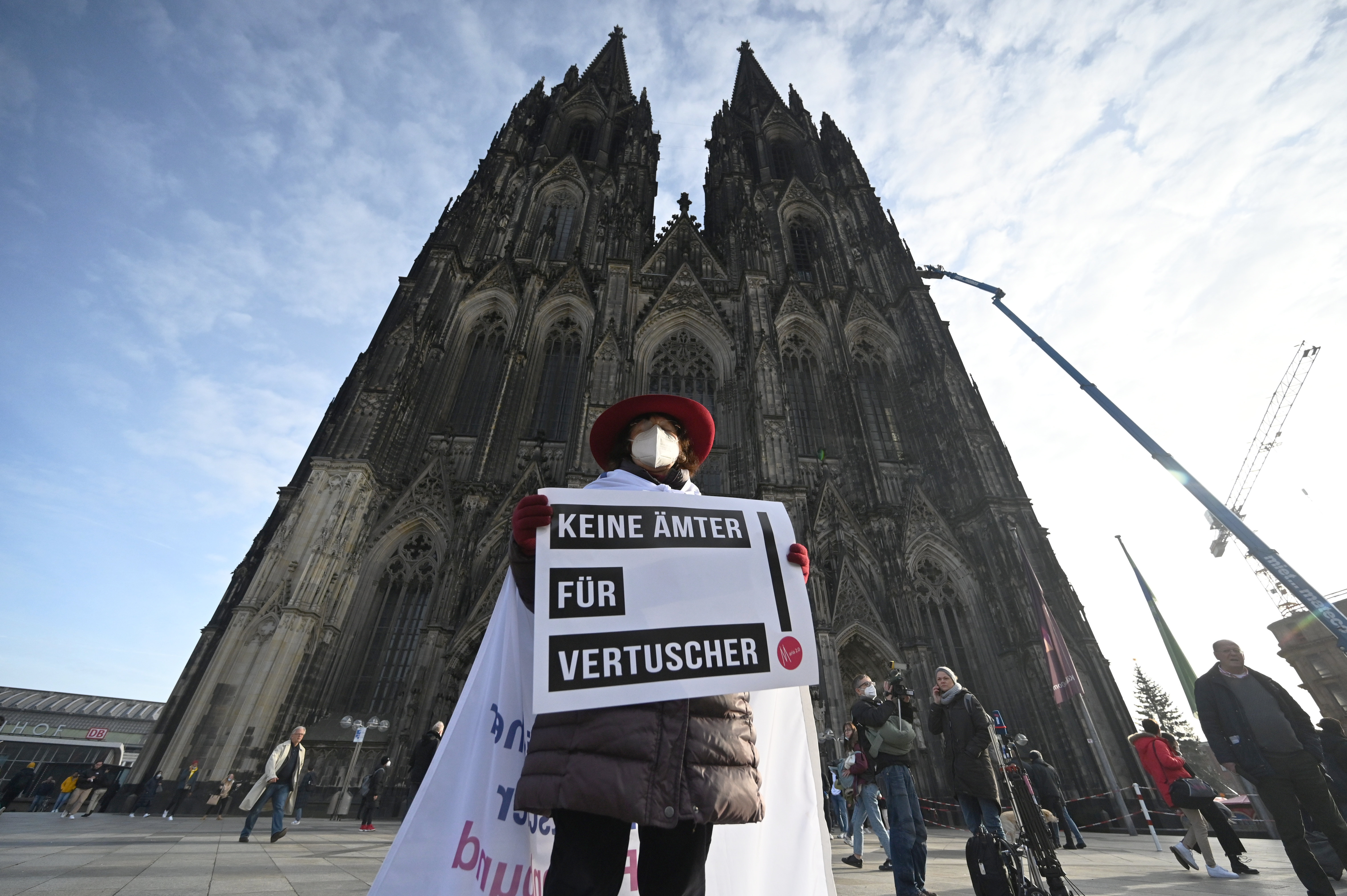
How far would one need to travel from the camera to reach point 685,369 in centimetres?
1844

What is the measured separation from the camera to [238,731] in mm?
9922

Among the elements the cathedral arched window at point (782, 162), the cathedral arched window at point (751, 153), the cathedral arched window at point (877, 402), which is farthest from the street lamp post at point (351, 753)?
the cathedral arched window at point (751, 153)

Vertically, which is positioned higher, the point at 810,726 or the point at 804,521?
the point at 804,521

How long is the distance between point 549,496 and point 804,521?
12.2 meters

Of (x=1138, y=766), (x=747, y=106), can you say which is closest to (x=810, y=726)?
(x=1138, y=766)

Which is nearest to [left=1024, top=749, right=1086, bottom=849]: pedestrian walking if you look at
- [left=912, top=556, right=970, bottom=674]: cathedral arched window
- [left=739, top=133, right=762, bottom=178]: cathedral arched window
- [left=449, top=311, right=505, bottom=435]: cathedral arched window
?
[left=912, top=556, right=970, bottom=674]: cathedral arched window

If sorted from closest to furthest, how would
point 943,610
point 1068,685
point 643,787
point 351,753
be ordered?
1. point 643,787
2. point 1068,685
3. point 351,753
4. point 943,610

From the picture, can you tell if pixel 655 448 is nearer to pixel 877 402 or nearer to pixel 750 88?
pixel 877 402

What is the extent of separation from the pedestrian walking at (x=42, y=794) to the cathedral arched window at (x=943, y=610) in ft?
79.3

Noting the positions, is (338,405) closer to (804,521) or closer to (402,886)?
(804,521)

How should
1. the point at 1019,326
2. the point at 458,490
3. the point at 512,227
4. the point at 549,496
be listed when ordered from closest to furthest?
the point at 549,496 < the point at 1019,326 < the point at 458,490 < the point at 512,227

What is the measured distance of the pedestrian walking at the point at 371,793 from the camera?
820 centimetres

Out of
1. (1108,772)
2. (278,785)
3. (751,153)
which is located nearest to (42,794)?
(278,785)

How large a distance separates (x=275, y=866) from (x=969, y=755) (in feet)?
17.3
